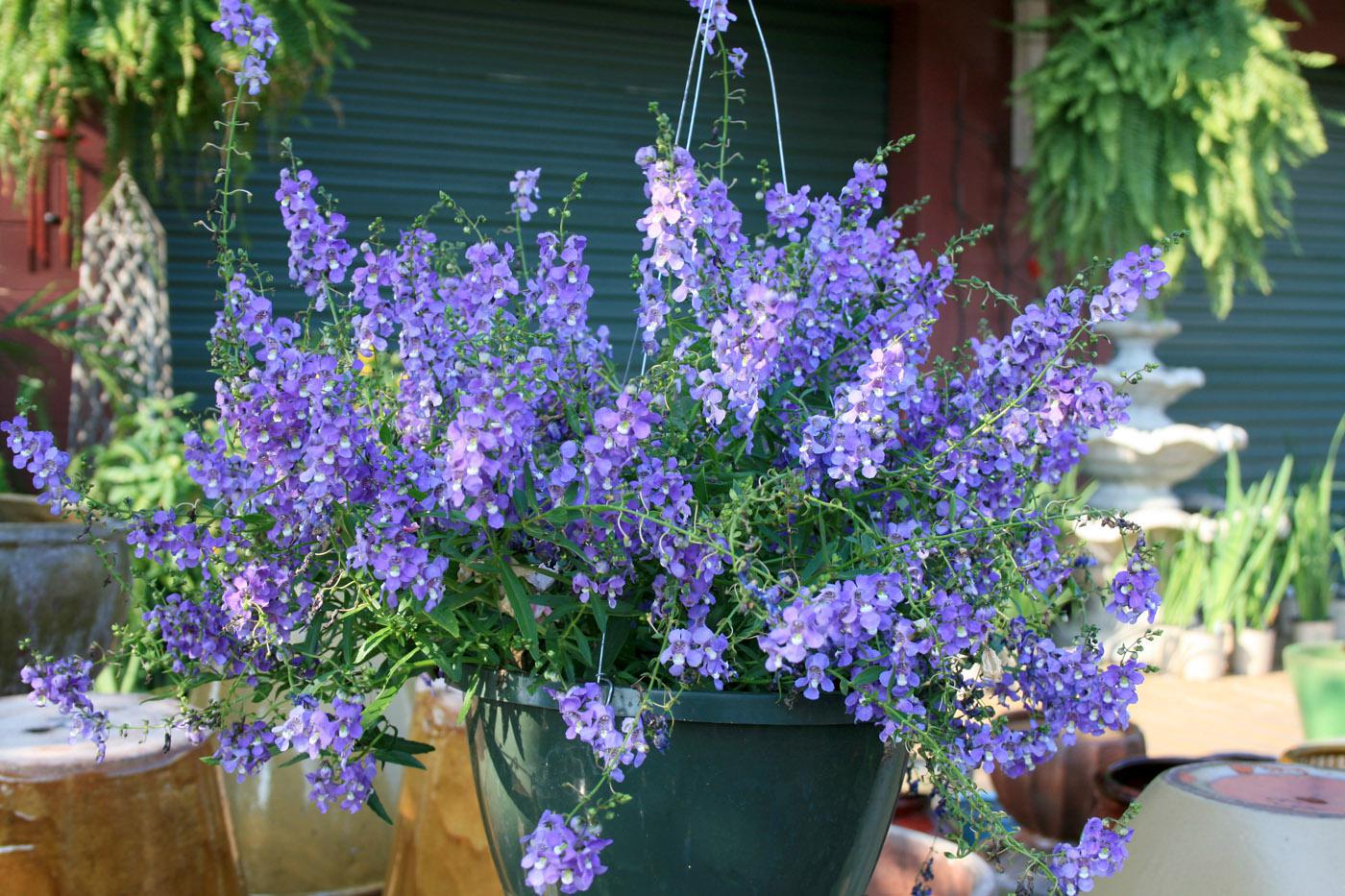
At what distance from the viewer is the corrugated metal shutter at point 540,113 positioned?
3928 millimetres

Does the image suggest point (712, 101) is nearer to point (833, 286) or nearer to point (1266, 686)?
point (1266, 686)

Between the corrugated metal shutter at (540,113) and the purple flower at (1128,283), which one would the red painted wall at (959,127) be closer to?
the corrugated metal shutter at (540,113)

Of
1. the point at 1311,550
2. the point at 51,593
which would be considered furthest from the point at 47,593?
the point at 1311,550

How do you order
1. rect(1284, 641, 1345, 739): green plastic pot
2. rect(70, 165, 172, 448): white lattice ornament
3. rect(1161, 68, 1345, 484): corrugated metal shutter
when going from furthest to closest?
1. rect(1161, 68, 1345, 484): corrugated metal shutter
2. rect(70, 165, 172, 448): white lattice ornament
3. rect(1284, 641, 1345, 739): green plastic pot

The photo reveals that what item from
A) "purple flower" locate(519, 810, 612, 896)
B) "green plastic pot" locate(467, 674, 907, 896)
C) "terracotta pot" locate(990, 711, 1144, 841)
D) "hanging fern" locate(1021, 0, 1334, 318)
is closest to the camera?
"purple flower" locate(519, 810, 612, 896)

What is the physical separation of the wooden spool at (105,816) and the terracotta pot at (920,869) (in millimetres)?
622

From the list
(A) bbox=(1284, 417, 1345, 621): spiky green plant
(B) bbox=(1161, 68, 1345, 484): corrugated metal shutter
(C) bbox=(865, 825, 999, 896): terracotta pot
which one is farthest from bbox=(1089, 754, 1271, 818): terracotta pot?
(B) bbox=(1161, 68, 1345, 484): corrugated metal shutter

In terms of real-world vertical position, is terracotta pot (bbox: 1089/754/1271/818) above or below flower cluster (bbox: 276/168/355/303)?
below

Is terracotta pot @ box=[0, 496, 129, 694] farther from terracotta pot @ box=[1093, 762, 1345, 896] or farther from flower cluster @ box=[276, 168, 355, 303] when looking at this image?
terracotta pot @ box=[1093, 762, 1345, 896]

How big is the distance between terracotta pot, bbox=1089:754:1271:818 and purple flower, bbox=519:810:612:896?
36.8 inches

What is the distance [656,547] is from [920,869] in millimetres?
490

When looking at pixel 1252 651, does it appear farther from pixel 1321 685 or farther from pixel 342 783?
pixel 342 783

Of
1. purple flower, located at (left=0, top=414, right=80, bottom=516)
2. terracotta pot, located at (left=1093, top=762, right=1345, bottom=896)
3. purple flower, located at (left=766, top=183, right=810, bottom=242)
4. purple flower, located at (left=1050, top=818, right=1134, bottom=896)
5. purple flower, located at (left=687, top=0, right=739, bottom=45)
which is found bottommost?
terracotta pot, located at (left=1093, top=762, right=1345, bottom=896)

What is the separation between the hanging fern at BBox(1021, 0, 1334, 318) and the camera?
3.65m
